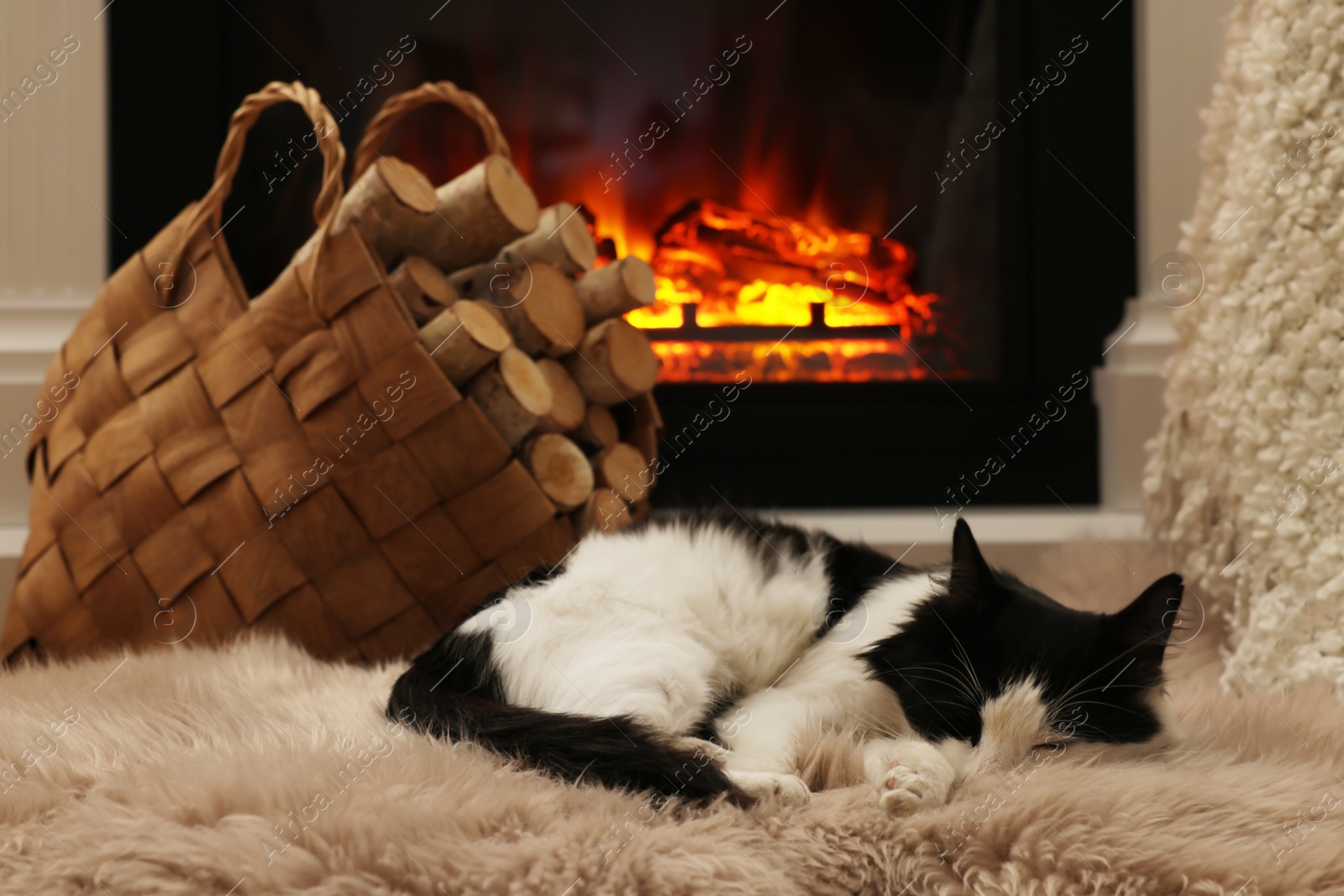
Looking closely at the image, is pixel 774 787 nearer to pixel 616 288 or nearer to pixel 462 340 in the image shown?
pixel 462 340

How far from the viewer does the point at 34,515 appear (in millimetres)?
1404

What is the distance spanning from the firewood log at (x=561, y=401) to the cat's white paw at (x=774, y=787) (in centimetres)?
65

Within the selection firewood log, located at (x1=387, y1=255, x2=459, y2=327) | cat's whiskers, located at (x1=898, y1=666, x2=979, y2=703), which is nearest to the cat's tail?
cat's whiskers, located at (x1=898, y1=666, x2=979, y2=703)

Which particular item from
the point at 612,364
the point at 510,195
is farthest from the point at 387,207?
the point at 612,364

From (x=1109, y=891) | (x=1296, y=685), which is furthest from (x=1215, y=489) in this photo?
(x=1109, y=891)

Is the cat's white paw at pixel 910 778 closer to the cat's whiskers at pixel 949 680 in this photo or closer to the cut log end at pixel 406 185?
the cat's whiskers at pixel 949 680

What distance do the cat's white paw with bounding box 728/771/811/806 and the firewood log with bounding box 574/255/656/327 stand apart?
0.81 metres

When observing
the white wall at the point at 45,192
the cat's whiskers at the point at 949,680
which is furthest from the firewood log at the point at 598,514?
the white wall at the point at 45,192

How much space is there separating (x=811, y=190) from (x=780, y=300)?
0.84 ft

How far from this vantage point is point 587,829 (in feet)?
2.26

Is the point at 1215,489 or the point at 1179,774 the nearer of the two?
the point at 1179,774

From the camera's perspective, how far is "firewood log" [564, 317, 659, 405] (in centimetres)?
142

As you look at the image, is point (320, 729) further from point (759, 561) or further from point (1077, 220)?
point (1077, 220)

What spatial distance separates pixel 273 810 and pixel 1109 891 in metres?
0.58
